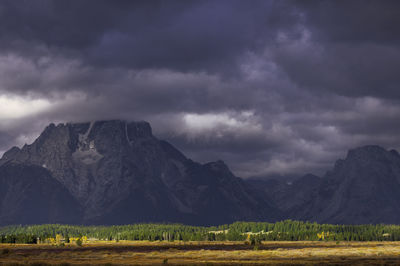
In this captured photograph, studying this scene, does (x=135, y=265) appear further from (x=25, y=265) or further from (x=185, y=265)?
(x=25, y=265)

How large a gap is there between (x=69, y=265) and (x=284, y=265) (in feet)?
160

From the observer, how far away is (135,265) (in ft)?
379

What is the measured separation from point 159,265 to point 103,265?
12601 millimetres

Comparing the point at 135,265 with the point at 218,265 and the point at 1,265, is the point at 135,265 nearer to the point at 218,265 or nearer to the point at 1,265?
the point at 218,265

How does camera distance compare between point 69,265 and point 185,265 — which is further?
point 69,265

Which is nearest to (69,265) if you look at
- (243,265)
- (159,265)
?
(159,265)

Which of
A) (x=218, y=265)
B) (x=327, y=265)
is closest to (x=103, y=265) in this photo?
→ (x=218, y=265)

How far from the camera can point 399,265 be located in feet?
339

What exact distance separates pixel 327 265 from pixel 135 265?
40.9 m

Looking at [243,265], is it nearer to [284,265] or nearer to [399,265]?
[284,265]

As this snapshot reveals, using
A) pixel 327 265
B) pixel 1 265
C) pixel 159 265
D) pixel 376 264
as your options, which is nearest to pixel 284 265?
pixel 327 265

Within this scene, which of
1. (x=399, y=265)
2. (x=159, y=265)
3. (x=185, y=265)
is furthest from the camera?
(x=159, y=265)

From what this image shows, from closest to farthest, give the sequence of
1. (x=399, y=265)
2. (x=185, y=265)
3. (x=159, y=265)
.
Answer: (x=399, y=265) → (x=185, y=265) → (x=159, y=265)

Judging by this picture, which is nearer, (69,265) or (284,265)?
(284,265)
